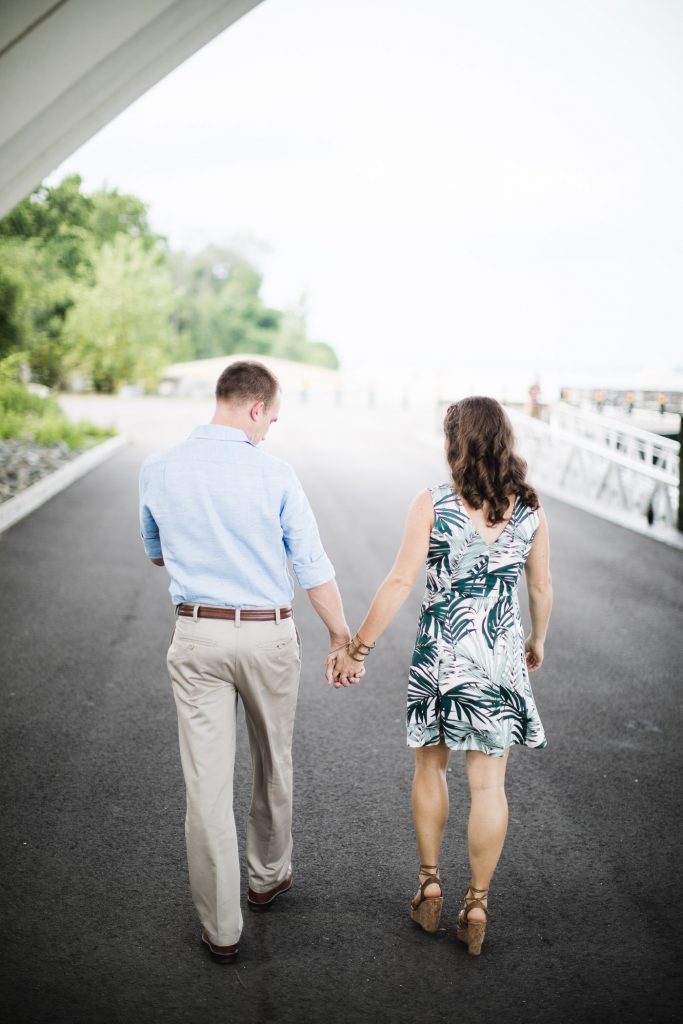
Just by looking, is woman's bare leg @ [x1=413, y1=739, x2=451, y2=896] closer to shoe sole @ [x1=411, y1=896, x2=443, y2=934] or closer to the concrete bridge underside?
shoe sole @ [x1=411, y1=896, x2=443, y2=934]

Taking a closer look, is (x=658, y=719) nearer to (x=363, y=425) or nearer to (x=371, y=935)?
(x=371, y=935)

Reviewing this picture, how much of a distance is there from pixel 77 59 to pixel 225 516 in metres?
10.6

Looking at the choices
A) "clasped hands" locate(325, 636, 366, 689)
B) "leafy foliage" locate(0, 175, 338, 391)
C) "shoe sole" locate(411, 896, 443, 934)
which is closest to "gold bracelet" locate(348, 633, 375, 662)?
"clasped hands" locate(325, 636, 366, 689)

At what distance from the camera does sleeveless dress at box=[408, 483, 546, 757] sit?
11.0 feet

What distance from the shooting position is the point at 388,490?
1714 cm

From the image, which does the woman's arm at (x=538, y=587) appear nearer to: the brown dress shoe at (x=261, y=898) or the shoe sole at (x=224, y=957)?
the brown dress shoe at (x=261, y=898)

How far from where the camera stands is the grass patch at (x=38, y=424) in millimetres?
20781

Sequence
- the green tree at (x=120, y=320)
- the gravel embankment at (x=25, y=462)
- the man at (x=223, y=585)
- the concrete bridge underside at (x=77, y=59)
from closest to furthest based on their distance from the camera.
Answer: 1. the man at (x=223, y=585)
2. the concrete bridge underside at (x=77, y=59)
3. the gravel embankment at (x=25, y=462)
4. the green tree at (x=120, y=320)

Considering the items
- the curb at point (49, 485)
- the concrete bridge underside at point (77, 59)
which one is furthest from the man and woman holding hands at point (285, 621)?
the concrete bridge underside at point (77, 59)

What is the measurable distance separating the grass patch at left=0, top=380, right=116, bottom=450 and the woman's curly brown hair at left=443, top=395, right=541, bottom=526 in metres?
18.5

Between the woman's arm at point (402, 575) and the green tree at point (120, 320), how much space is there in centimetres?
4784

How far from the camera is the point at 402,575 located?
134 inches

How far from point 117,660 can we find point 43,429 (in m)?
15.6

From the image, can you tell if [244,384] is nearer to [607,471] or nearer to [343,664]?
[343,664]
